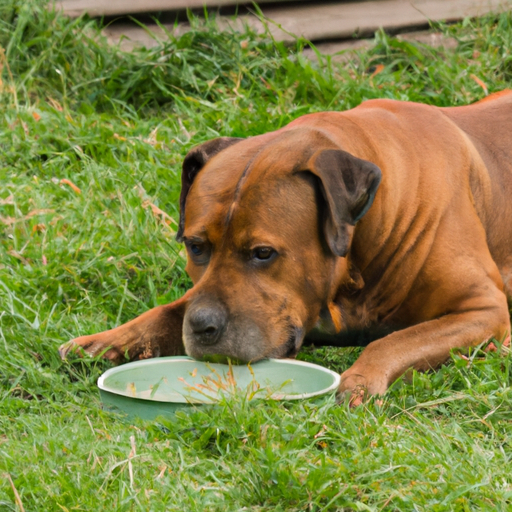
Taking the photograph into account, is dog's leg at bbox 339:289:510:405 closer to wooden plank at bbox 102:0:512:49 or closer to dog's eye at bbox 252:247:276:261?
dog's eye at bbox 252:247:276:261

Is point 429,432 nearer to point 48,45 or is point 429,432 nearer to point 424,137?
point 424,137

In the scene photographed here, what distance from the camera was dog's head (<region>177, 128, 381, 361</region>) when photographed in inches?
121

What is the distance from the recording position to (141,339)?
3537 mm

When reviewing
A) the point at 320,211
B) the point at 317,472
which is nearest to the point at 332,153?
the point at 320,211

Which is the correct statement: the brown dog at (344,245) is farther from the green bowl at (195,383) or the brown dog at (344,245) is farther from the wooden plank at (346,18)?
the wooden plank at (346,18)

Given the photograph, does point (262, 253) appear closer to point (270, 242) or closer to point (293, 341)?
point (270, 242)

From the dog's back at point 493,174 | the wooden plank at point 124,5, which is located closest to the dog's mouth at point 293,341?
the dog's back at point 493,174

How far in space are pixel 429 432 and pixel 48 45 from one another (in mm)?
4443

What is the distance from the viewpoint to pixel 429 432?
8.75 ft

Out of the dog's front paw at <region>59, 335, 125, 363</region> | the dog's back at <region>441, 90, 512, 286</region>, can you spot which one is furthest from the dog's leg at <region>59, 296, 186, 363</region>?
the dog's back at <region>441, 90, 512, 286</region>

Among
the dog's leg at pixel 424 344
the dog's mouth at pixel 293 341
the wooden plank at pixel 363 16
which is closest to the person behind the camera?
the dog's leg at pixel 424 344

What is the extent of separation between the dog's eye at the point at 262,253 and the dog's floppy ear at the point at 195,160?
0.51 m

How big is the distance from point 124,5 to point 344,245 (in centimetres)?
382

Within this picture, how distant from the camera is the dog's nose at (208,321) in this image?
9.89ft
